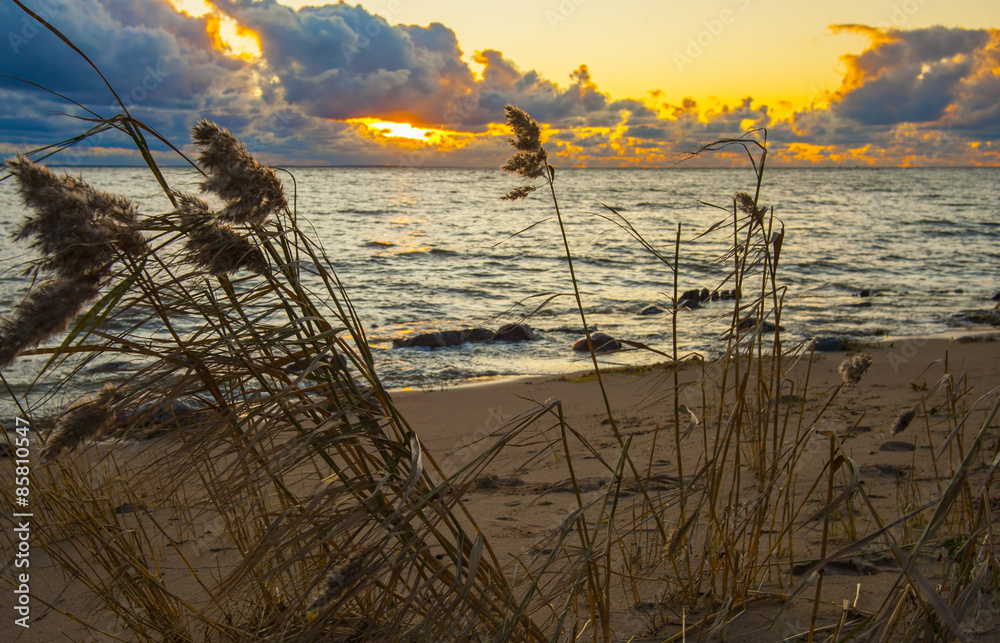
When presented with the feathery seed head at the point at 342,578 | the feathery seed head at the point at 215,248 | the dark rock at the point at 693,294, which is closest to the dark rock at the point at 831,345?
the dark rock at the point at 693,294

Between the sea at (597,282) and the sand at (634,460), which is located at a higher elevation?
the sand at (634,460)

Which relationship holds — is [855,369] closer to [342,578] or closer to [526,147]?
[526,147]

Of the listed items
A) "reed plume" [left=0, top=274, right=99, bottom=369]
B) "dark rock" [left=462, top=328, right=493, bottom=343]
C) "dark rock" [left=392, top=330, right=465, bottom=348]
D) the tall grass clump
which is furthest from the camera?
"dark rock" [left=462, top=328, right=493, bottom=343]

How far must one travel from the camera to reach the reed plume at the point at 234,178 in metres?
1.18

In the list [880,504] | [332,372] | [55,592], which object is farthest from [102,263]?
[880,504]

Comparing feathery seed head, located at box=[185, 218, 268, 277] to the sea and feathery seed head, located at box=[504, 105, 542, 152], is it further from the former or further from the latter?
feathery seed head, located at box=[504, 105, 542, 152]

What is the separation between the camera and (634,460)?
430 centimetres

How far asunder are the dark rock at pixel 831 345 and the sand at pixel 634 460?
1.32 ft

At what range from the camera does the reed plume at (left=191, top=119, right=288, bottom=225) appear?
1183 mm

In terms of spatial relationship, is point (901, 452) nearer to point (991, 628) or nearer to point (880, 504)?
point (880, 504)

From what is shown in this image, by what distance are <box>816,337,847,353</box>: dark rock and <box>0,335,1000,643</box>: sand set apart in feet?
1.32

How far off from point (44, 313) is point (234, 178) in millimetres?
399

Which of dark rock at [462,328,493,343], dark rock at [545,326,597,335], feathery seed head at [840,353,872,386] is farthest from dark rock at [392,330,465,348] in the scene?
feathery seed head at [840,353,872,386]

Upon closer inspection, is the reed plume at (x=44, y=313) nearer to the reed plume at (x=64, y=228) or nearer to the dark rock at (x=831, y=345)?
the reed plume at (x=64, y=228)
